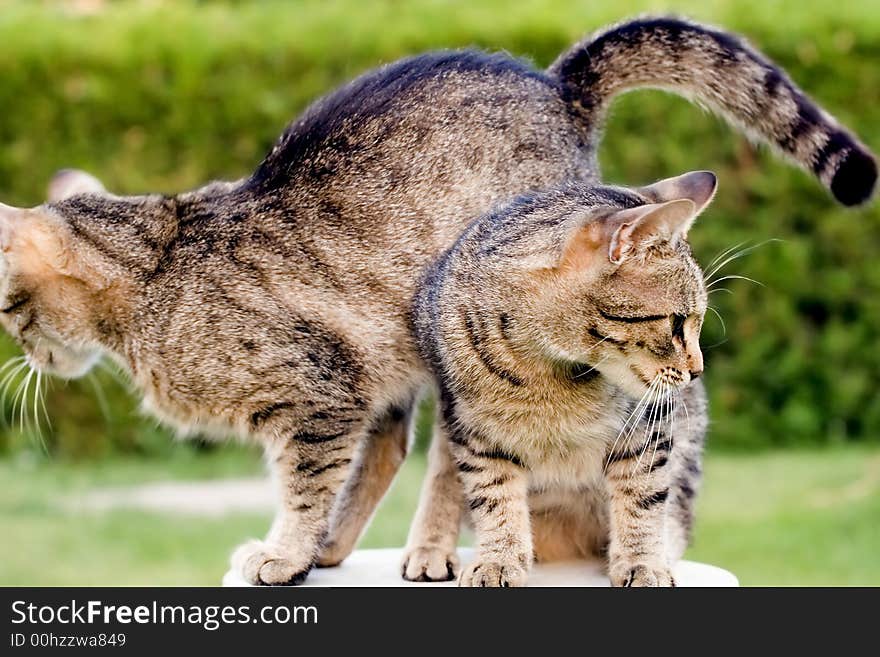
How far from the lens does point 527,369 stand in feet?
9.08

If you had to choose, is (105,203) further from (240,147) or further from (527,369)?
(240,147)

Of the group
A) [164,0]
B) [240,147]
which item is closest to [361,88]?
[240,147]

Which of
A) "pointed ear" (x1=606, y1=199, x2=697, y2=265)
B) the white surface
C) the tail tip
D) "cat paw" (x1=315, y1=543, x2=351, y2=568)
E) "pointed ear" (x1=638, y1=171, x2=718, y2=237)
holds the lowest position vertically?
the white surface

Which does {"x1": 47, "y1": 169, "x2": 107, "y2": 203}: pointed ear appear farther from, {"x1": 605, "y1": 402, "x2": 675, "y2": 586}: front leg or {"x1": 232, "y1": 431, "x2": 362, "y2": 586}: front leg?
{"x1": 605, "y1": 402, "x2": 675, "y2": 586}: front leg

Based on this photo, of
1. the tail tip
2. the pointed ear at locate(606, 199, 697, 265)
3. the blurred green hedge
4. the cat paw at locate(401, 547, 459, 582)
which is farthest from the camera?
the blurred green hedge

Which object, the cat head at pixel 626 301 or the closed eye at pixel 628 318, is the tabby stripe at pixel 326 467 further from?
the closed eye at pixel 628 318

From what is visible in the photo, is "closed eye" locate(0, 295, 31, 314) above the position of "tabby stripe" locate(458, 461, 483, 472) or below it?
above

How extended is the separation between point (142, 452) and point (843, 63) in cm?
490

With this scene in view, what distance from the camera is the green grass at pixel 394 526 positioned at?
6.19 m

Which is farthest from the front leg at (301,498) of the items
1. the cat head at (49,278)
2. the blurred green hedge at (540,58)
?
the blurred green hedge at (540,58)

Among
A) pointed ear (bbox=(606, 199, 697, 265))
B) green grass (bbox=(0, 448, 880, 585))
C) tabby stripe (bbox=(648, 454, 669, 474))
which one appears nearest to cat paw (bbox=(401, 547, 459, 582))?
tabby stripe (bbox=(648, 454, 669, 474))

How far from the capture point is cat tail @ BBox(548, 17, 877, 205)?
10.3 ft

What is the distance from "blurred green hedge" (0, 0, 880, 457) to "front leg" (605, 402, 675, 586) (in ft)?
15.8

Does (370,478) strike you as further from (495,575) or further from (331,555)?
(495,575)
